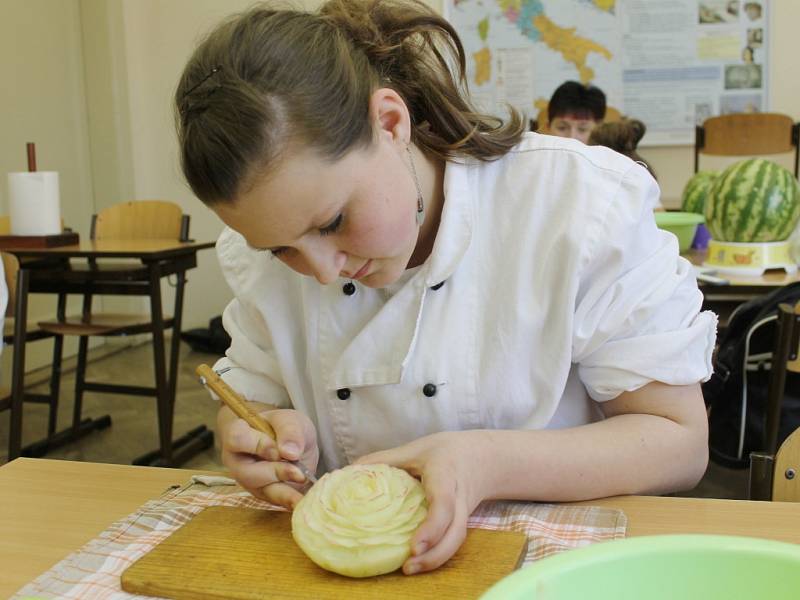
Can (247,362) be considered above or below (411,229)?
below

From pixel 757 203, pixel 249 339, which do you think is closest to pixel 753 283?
pixel 757 203

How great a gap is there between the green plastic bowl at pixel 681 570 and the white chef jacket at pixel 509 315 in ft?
1.66

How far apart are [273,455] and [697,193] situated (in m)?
2.32

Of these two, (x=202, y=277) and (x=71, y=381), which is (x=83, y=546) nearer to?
(x=71, y=381)

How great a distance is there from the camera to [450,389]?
1007 millimetres

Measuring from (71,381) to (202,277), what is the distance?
1.19 metres

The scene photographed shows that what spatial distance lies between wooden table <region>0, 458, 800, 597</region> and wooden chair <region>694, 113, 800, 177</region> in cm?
370

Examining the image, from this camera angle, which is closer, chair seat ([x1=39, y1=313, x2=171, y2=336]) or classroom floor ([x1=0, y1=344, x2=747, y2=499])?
classroom floor ([x1=0, y1=344, x2=747, y2=499])

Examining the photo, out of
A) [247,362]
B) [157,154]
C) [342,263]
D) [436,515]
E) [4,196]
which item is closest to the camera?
[436,515]

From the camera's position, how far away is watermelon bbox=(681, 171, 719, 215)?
9.38 feet

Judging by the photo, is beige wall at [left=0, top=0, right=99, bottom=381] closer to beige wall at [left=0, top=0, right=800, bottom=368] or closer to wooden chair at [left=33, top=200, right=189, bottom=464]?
beige wall at [left=0, top=0, right=800, bottom=368]

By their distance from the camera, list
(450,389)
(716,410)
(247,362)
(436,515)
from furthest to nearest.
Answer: (716,410) < (247,362) < (450,389) < (436,515)

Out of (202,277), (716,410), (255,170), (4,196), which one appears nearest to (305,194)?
Answer: (255,170)

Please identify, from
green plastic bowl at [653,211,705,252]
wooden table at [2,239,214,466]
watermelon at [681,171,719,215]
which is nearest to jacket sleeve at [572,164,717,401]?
green plastic bowl at [653,211,705,252]
